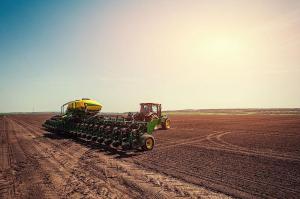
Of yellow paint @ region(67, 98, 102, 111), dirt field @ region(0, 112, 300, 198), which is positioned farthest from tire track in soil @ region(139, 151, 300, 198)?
yellow paint @ region(67, 98, 102, 111)

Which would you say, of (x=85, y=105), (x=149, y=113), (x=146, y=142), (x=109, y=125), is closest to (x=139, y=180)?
(x=146, y=142)

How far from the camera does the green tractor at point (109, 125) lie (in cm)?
1413

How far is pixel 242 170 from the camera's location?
9.42 m

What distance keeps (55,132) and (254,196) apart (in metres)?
22.6

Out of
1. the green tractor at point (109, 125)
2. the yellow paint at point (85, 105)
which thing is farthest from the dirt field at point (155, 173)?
the yellow paint at point (85, 105)

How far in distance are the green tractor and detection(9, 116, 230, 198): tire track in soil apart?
2741mm

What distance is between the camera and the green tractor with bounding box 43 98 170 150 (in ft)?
46.4

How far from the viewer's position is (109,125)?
16969mm

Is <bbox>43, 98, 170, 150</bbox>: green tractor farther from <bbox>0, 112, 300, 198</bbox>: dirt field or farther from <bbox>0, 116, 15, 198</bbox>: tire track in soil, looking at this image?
<bbox>0, 116, 15, 198</bbox>: tire track in soil

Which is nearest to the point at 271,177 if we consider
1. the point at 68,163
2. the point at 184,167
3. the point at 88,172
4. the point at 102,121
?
the point at 184,167

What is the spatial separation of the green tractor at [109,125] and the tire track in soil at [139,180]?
274 cm

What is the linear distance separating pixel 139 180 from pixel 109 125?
889cm

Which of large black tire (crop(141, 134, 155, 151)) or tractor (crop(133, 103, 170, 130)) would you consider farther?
tractor (crop(133, 103, 170, 130))

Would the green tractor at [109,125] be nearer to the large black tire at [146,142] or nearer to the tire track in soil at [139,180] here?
the large black tire at [146,142]
